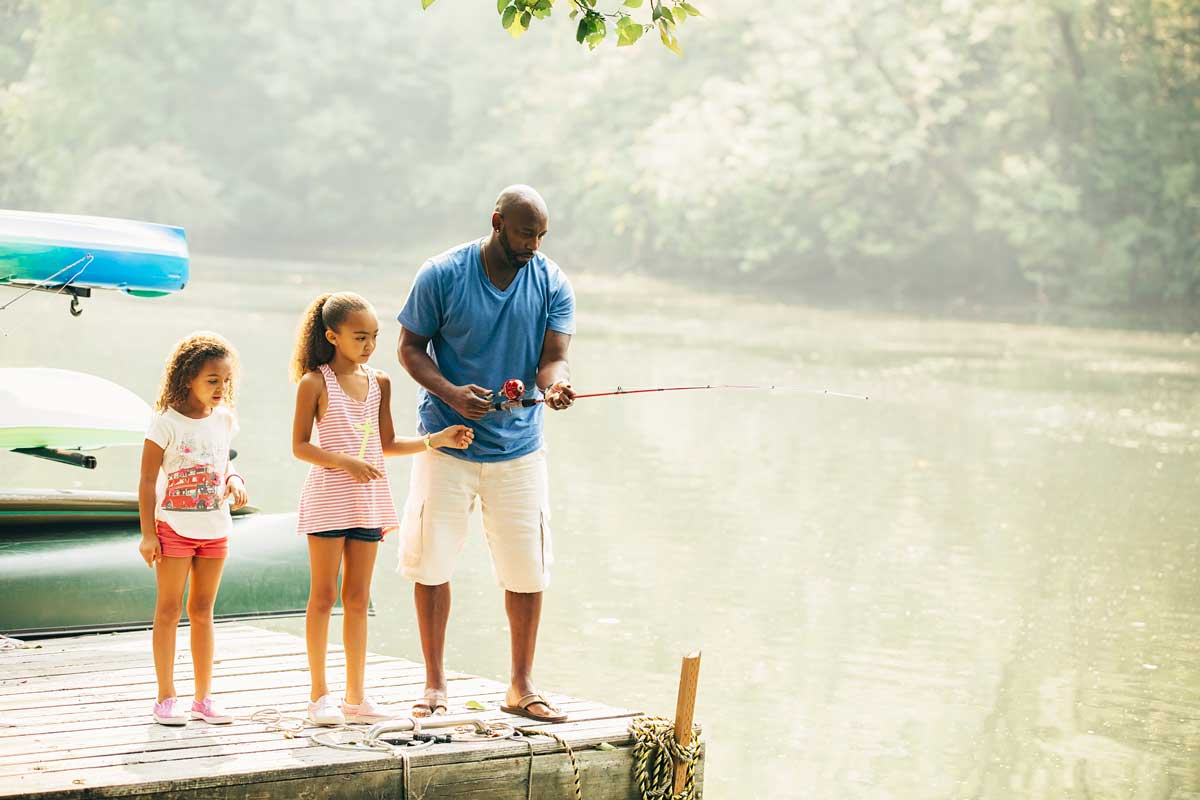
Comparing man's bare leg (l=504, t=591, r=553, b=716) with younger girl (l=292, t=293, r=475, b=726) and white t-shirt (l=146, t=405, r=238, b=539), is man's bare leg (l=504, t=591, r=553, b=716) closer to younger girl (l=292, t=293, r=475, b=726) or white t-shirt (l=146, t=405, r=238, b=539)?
younger girl (l=292, t=293, r=475, b=726)

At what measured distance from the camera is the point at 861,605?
319 inches

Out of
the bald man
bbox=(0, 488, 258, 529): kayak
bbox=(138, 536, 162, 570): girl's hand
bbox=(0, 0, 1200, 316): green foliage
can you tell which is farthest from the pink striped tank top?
bbox=(0, 0, 1200, 316): green foliage

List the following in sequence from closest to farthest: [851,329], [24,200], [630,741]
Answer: [630,741]
[851,329]
[24,200]

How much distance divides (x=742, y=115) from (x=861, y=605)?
26.0 metres

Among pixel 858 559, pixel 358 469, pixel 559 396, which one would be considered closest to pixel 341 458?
pixel 358 469

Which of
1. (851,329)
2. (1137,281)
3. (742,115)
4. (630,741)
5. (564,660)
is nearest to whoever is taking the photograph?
(630,741)

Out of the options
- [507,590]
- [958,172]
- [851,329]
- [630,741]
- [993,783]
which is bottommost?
[993,783]

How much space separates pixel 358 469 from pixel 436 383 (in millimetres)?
260

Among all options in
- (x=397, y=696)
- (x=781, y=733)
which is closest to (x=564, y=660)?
(x=781, y=733)

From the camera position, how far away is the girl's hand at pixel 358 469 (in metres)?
3.86

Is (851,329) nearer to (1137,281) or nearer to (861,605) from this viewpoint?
(1137,281)

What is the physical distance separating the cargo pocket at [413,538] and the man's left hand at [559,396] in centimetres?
41

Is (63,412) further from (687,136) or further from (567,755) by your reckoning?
(687,136)

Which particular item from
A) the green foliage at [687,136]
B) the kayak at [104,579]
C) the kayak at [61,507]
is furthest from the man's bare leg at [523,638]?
the green foliage at [687,136]
